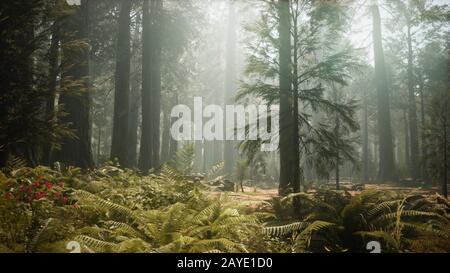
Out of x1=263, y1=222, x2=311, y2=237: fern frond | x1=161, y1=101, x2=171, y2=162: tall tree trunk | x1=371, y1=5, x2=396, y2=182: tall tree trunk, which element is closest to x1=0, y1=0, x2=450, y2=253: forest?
x1=263, y1=222, x2=311, y2=237: fern frond

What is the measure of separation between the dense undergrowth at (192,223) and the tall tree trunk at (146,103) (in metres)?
6.63

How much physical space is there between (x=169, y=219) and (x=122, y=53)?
11494 millimetres

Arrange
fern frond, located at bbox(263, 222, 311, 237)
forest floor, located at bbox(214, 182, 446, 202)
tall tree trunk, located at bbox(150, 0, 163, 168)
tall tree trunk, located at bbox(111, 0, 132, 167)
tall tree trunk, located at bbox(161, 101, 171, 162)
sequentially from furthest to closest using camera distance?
tall tree trunk, located at bbox(161, 101, 171, 162) → tall tree trunk, located at bbox(150, 0, 163, 168) → tall tree trunk, located at bbox(111, 0, 132, 167) → forest floor, located at bbox(214, 182, 446, 202) → fern frond, located at bbox(263, 222, 311, 237)

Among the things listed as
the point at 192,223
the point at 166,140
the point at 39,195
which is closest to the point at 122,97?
the point at 39,195

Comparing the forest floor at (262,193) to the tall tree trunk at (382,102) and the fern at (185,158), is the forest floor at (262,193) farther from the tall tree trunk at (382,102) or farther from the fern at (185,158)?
the tall tree trunk at (382,102)

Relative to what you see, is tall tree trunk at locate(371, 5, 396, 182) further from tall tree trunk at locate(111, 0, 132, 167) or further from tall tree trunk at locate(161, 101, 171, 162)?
tall tree trunk at locate(161, 101, 171, 162)

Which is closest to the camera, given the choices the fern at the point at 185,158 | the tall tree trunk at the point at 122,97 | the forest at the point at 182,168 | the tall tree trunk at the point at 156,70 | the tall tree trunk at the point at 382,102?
the forest at the point at 182,168

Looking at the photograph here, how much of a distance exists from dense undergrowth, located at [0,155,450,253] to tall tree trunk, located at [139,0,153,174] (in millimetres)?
6631

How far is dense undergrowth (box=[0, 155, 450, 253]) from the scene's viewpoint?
504cm

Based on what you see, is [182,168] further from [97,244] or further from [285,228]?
[97,244]

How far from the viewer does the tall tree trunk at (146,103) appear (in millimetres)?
15090

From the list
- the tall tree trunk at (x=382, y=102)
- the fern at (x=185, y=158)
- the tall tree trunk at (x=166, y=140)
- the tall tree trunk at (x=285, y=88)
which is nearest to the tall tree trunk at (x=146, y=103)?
the fern at (x=185, y=158)

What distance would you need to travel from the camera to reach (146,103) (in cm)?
1556
